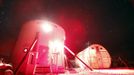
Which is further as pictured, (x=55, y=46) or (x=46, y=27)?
(x=46, y=27)

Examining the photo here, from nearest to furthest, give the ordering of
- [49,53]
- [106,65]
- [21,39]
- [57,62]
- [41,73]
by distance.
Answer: [41,73] → [57,62] → [49,53] → [21,39] → [106,65]

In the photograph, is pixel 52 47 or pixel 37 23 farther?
pixel 37 23

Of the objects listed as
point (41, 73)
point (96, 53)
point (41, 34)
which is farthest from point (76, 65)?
point (41, 73)

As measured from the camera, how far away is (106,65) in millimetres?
14633

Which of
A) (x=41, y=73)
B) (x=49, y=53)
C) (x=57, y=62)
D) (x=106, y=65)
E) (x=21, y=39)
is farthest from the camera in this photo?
(x=106, y=65)

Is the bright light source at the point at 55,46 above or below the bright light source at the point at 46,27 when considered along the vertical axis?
below

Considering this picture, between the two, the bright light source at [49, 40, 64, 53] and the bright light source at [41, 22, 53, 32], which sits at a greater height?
the bright light source at [41, 22, 53, 32]

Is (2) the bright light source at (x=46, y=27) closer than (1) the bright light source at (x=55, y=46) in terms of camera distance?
No

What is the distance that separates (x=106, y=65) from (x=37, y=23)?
817 cm

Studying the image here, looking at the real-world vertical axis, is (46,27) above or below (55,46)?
above

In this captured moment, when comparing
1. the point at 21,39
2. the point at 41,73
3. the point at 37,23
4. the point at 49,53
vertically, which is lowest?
the point at 41,73

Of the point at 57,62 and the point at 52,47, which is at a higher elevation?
the point at 52,47

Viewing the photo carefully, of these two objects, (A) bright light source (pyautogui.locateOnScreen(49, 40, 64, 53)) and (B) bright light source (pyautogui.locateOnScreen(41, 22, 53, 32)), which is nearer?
(A) bright light source (pyautogui.locateOnScreen(49, 40, 64, 53))

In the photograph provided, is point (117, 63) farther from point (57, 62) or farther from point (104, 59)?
point (57, 62)
